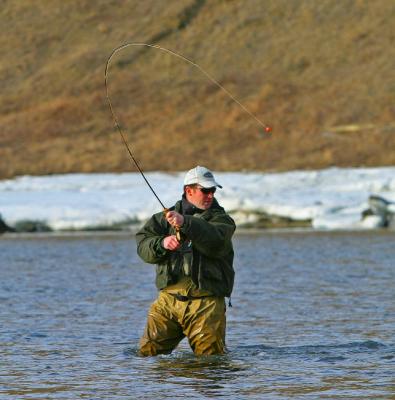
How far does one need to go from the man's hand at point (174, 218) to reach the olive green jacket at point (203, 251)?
0.20 metres

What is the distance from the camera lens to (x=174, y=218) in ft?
25.5

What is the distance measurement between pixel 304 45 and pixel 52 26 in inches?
498

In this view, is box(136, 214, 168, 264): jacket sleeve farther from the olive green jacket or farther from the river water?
the river water

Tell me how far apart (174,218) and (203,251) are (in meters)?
0.47

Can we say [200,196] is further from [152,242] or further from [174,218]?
[174,218]

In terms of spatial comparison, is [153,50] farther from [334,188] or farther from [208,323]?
[208,323]

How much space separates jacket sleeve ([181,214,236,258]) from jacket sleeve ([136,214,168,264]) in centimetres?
23

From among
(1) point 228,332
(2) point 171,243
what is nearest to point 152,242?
(2) point 171,243

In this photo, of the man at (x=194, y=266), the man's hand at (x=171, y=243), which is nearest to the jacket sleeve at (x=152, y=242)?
the man at (x=194, y=266)

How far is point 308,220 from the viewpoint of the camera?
29.3 m

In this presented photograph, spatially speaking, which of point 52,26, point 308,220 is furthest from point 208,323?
point 52,26

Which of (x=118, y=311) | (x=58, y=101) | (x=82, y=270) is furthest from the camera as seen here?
(x=58, y=101)

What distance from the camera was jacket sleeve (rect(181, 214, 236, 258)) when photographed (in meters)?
7.92

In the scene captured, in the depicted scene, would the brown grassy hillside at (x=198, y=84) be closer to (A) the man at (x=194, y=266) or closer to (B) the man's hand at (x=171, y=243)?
(A) the man at (x=194, y=266)
